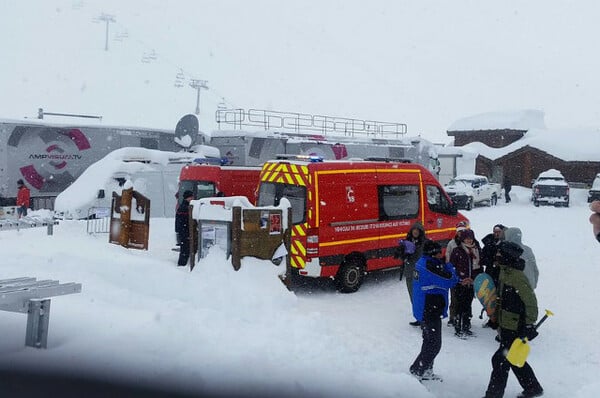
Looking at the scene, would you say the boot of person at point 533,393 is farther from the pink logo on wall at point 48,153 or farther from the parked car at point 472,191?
the parked car at point 472,191

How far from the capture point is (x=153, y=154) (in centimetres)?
1928

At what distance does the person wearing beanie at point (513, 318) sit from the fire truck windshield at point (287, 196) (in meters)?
4.73

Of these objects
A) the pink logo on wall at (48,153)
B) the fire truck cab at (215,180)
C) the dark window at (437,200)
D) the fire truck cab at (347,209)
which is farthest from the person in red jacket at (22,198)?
the dark window at (437,200)

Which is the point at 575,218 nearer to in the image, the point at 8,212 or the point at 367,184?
the point at 367,184

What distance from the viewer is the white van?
17234 mm

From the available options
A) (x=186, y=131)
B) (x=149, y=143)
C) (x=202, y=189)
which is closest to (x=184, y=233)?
(x=202, y=189)

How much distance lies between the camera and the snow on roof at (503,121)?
47688mm

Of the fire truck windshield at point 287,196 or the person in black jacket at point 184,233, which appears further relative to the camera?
the person in black jacket at point 184,233

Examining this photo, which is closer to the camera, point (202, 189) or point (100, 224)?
point (100, 224)

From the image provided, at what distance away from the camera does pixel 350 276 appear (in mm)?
10930

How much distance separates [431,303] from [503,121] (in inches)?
1786

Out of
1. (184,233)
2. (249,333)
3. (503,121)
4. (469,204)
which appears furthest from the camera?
(503,121)

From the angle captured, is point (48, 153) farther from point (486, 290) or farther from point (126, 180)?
point (486, 290)

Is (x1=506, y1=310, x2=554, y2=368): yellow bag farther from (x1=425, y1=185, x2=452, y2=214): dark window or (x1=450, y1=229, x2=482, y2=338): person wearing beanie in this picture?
(x1=425, y1=185, x2=452, y2=214): dark window
